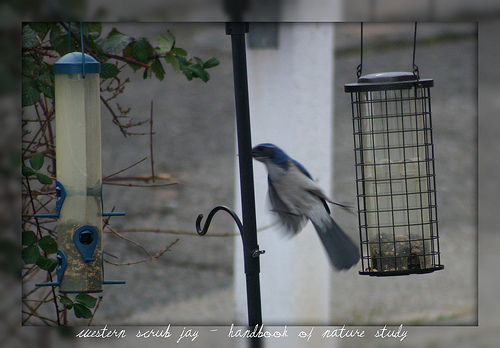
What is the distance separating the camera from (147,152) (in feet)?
18.2

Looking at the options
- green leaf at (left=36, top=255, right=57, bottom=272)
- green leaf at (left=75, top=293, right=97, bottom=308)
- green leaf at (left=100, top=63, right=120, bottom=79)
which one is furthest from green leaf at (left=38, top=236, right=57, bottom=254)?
green leaf at (left=100, top=63, right=120, bottom=79)

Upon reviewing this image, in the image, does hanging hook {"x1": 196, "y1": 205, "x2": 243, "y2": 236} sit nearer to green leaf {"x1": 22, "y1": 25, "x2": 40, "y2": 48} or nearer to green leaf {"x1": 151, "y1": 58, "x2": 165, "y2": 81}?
green leaf {"x1": 151, "y1": 58, "x2": 165, "y2": 81}

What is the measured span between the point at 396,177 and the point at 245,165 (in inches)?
24.8

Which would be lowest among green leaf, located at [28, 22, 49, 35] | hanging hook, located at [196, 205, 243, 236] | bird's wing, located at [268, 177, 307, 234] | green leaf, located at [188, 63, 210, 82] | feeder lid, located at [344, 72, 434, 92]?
bird's wing, located at [268, 177, 307, 234]

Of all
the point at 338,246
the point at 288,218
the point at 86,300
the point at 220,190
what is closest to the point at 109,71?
the point at 86,300

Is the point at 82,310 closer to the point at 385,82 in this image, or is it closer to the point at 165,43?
the point at 165,43

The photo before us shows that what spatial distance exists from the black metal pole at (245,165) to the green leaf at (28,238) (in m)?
0.53

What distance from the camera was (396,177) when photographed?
1.86 metres

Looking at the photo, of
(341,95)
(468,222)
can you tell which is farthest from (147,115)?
(468,222)

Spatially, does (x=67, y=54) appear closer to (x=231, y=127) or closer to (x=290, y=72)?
(x=290, y=72)

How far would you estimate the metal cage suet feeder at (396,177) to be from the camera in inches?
72.4

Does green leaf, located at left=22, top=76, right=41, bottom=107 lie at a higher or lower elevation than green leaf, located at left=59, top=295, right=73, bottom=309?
higher

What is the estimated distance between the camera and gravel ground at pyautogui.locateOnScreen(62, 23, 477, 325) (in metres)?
4.37

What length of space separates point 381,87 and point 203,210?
3644 mm
